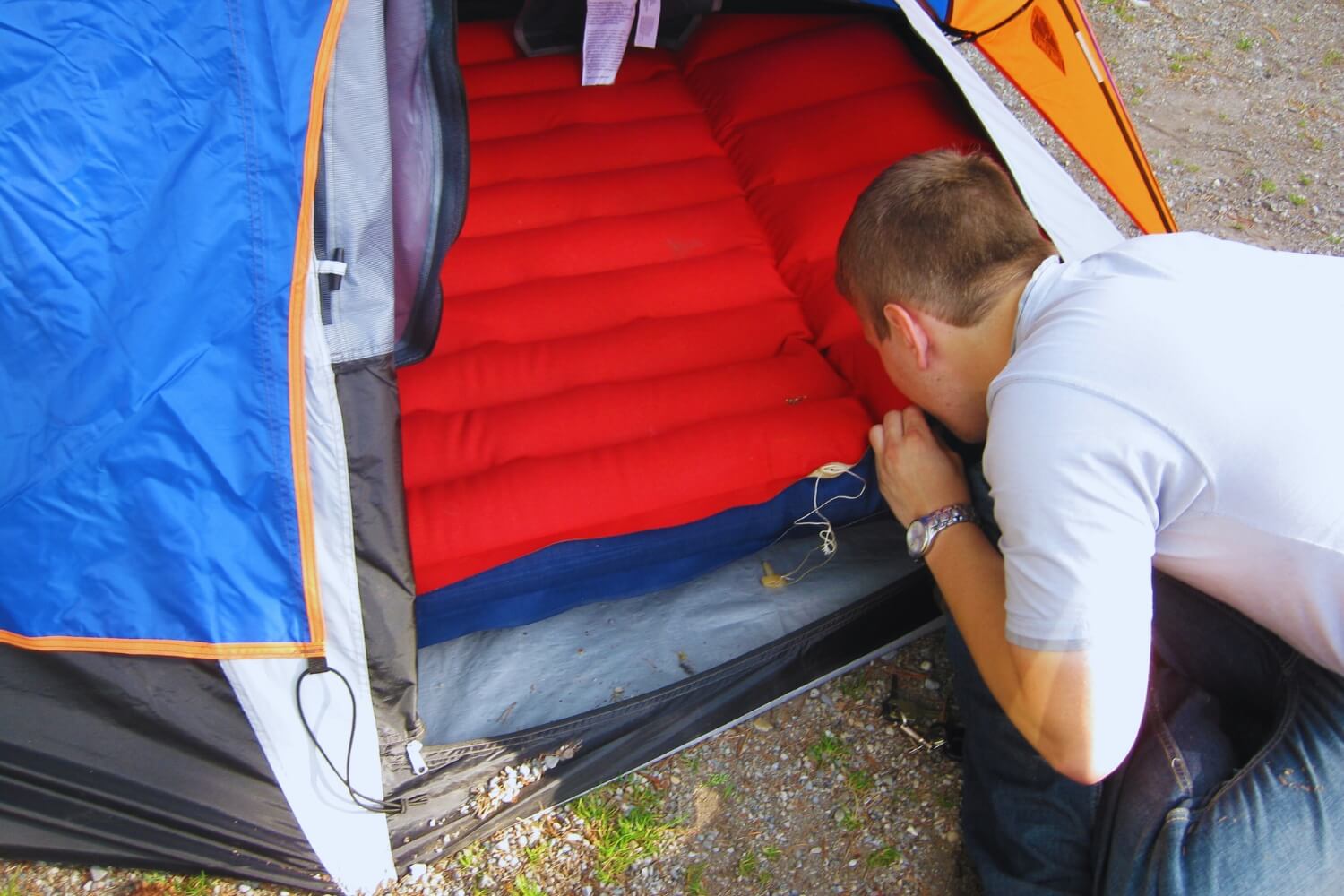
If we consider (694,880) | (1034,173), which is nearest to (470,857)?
(694,880)

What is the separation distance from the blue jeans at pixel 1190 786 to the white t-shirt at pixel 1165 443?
188 mm

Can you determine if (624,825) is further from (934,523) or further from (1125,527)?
(1125,527)

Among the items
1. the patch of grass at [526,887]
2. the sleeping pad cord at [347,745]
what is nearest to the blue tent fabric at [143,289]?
the sleeping pad cord at [347,745]

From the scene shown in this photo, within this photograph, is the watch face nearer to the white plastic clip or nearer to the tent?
the tent

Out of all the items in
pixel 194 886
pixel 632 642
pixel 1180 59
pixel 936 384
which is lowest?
pixel 194 886

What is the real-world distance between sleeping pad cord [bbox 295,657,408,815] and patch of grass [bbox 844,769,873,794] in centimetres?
67

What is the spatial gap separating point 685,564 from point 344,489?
631 millimetres

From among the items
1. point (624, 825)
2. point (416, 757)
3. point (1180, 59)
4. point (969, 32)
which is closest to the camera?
point (416, 757)

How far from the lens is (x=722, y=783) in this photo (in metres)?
1.69

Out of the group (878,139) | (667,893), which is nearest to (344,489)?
(667,893)

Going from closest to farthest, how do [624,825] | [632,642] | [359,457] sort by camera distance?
[359,457] < [624,825] < [632,642]

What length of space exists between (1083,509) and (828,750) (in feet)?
2.55

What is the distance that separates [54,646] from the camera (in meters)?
1.33

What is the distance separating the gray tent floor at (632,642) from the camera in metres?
1.67
